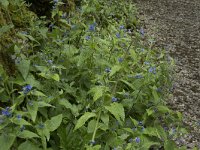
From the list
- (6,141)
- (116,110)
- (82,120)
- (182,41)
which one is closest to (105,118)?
(116,110)

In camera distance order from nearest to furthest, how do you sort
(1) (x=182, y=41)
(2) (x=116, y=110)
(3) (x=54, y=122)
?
(3) (x=54, y=122) → (2) (x=116, y=110) → (1) (x=182, y=41)

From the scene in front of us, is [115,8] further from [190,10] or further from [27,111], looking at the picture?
[27,111]

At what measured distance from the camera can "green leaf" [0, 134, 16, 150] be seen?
273 centimetres

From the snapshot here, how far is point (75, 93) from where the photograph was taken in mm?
3805

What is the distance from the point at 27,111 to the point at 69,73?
3.48 feet

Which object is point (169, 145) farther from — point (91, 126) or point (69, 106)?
point (69, 106)

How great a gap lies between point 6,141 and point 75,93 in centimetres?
117

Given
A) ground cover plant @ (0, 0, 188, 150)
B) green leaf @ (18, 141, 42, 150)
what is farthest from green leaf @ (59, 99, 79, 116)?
green leaf @ (18, 141, 42, 150)

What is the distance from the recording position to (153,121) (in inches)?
163

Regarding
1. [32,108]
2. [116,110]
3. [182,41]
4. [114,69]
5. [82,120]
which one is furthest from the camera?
[182,41]

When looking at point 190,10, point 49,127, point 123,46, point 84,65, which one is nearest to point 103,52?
point 84,65

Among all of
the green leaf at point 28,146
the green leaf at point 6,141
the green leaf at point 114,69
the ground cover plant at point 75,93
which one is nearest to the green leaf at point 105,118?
the ground cover plant at point 75,93

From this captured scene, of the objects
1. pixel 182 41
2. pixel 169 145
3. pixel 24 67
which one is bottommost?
pixel 182 41

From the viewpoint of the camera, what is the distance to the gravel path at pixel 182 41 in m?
5.29
